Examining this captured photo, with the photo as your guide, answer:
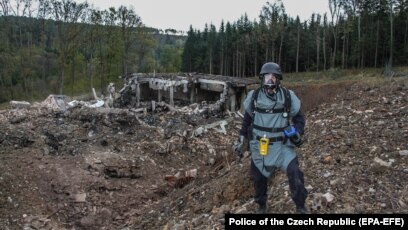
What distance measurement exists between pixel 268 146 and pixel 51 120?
36.8 ft

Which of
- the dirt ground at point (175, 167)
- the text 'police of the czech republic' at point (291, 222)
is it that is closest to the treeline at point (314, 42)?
the dirt ground at point (175, 167)

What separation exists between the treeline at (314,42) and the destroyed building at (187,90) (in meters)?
14.5

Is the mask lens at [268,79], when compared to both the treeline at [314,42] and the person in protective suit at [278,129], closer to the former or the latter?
the person in protective suit at [278,129]

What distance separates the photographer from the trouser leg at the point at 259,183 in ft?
15.2

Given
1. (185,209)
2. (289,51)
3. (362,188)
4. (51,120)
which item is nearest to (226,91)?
(51,120)

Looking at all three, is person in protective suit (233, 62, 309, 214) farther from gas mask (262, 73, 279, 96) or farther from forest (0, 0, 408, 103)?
forest (0, 0, 408, 103)

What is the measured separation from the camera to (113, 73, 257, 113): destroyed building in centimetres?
1736

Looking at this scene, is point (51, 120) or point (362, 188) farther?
point (51, 120)

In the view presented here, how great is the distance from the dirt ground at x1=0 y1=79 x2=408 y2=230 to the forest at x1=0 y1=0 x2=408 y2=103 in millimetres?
18138

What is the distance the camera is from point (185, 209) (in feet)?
21.7

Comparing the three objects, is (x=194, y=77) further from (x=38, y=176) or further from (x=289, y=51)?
(x=289, y=51)

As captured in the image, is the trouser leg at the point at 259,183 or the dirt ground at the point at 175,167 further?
the dirt ground at the point at 175,167

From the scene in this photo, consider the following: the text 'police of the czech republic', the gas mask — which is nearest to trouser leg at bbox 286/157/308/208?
the text 'police of the czech republic'

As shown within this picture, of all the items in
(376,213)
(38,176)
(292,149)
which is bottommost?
(38,176)
